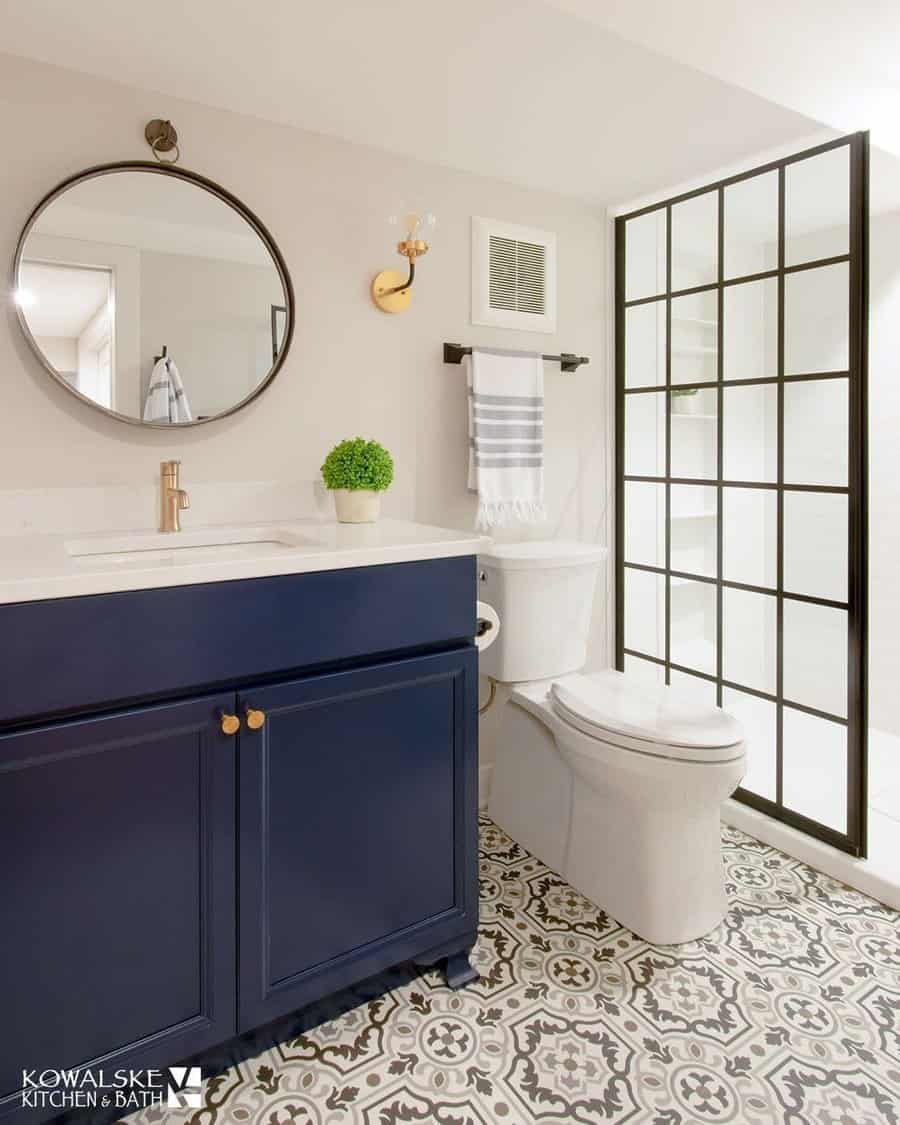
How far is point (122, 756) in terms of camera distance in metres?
1.26

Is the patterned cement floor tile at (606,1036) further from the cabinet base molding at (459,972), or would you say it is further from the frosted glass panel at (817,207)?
the frosted glass panel at (817,207)

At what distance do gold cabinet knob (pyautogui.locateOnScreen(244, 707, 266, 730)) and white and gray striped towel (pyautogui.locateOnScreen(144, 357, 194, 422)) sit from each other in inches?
34.4

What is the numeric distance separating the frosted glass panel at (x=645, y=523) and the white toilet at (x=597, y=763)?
46 centimetres

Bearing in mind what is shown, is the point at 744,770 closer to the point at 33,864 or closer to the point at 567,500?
the point at 567,500

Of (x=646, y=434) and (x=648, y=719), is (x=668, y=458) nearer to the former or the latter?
(x=646, y=434)

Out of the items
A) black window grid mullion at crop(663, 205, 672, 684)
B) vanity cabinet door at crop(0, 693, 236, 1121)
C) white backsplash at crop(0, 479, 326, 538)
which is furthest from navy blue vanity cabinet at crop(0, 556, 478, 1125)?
black window grid mullion at crop(663, 205, 672, 684)

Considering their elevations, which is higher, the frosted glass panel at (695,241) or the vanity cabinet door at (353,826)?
the frosted glass panel at (695,241)

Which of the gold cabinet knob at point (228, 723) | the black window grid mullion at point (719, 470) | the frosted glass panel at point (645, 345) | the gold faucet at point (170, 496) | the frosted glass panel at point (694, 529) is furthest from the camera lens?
the frosted glass panel at point (645, 345)

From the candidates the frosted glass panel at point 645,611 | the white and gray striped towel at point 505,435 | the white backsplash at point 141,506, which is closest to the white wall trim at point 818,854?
the frosted glass panel at point 645,611

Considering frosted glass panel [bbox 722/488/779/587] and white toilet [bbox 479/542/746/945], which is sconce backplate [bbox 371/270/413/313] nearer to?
white toilet [bbox 479/542/746/945]

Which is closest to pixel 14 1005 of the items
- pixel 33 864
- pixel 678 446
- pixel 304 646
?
pixel 33 864

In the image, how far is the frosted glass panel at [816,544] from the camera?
208 cm

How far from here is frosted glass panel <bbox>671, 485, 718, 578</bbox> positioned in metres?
2.47

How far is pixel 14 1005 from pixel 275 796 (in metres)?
0.50
